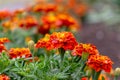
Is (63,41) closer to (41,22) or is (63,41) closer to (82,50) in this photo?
(82,50)

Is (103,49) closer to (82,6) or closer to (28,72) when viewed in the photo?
(82,6)

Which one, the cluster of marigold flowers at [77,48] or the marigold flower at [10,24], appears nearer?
the cluster of marigold flowers at [77,48]

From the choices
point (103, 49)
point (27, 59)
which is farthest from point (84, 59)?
point (103, 49)

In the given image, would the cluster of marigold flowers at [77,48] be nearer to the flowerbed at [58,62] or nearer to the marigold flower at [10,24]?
the flowerbed at [58,62]

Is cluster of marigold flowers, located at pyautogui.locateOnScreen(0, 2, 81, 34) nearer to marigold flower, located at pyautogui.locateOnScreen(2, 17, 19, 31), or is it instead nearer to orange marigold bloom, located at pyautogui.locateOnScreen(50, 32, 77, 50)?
marigold flower, located at pyautogui.locateOnScreen(2, 17, 19, 31)

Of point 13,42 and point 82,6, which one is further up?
point 82,6

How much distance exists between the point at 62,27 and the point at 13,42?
0.48 meters

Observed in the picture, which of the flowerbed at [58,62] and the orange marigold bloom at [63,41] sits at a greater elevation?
the orange marigold bloom at [63,41]

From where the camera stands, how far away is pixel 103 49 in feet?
20.7

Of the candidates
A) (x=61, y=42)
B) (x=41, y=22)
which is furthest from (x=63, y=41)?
(x=41, y=22)

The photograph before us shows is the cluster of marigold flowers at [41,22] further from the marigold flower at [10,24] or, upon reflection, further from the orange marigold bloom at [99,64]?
the orange marigold bloom at [99,64]

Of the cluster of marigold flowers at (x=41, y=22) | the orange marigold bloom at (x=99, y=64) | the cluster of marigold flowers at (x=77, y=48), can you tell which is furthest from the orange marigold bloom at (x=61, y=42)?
the cluster of marigold flowers at (x=41, y=22)

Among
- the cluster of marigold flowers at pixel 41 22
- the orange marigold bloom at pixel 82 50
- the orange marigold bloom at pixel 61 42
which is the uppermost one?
the cluster of marigold flowers at pixel 41 22

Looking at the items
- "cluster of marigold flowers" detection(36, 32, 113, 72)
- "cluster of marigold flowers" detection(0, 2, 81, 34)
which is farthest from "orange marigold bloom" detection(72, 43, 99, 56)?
"cluster of marigold flowers" detection(0, 2, 81, 34)
